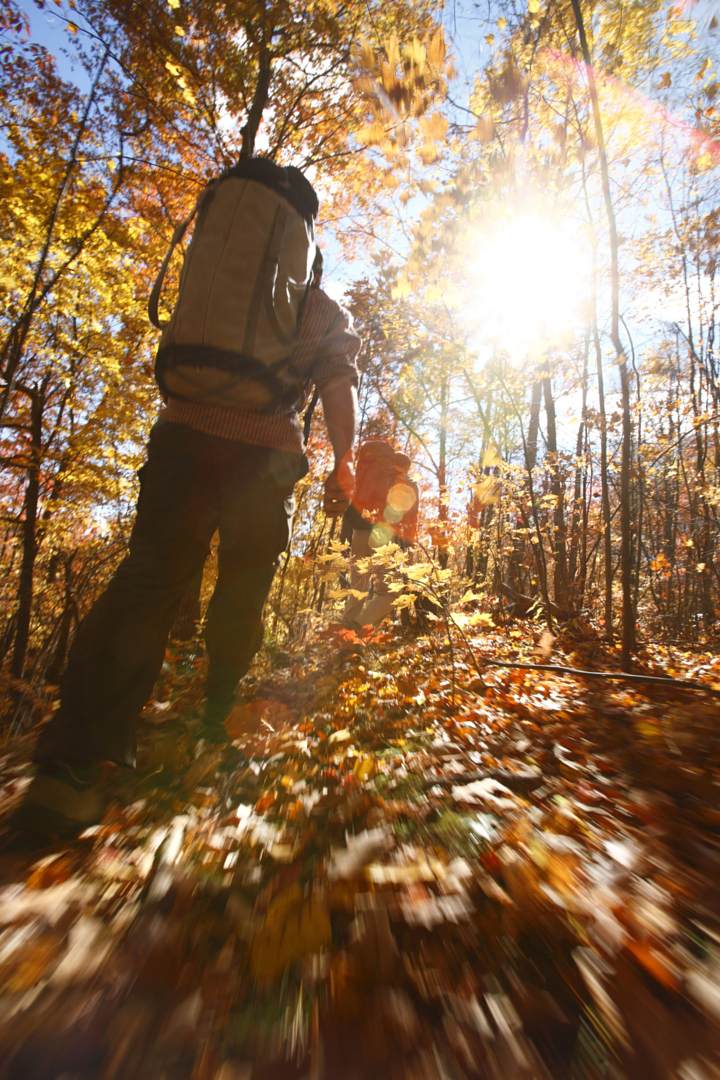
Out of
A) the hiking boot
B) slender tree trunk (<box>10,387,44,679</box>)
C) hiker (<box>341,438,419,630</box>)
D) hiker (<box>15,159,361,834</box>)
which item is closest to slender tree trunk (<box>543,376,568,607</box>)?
hiker (<box>341,438,419,630</box>)

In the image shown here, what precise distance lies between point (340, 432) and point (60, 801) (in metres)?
1.53

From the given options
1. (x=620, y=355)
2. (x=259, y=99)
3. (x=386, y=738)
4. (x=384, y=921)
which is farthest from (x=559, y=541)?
(x=259, y=99)

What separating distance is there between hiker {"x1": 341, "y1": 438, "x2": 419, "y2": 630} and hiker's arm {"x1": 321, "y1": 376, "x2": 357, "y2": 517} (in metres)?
2.42

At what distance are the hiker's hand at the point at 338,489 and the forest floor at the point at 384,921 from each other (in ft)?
3.52

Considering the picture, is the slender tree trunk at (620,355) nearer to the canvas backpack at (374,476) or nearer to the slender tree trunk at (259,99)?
the canvas backpack at (374,476)

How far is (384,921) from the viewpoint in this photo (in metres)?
0.84

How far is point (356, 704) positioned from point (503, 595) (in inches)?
255

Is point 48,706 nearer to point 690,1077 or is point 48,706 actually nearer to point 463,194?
point 690,1077

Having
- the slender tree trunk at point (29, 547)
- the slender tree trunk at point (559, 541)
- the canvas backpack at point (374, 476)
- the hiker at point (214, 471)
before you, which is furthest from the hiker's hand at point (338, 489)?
the slender tree trunk at point (559, 541)

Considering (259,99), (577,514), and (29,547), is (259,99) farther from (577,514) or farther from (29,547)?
(577,514)

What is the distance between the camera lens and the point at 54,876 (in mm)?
983

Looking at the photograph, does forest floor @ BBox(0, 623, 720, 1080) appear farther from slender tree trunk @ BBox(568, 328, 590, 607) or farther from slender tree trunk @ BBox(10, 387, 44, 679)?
slender tree trunk @ BBox(568, 328, 590, 607)

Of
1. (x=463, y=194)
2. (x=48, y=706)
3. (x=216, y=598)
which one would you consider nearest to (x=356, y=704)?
(x=216, y=598)

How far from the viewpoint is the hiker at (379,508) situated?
14.5ft
